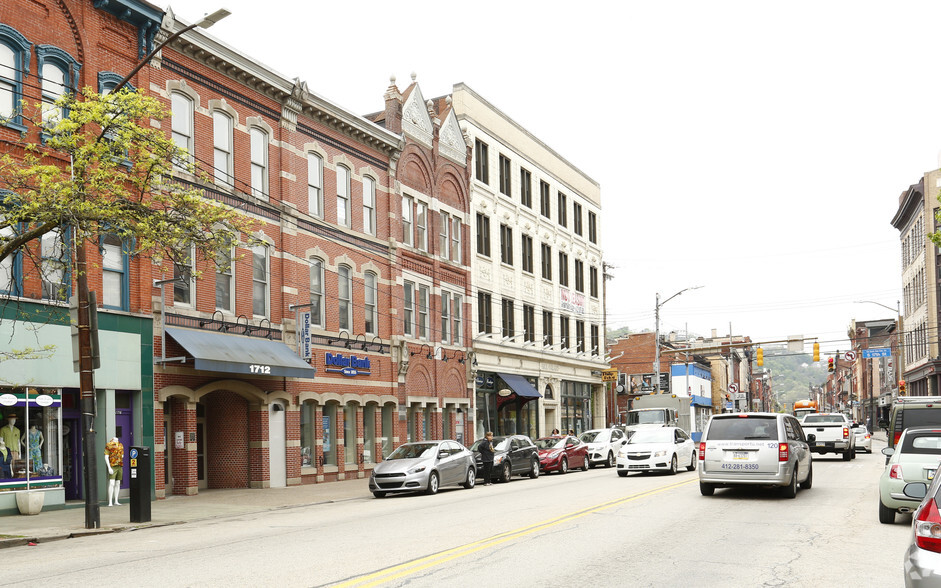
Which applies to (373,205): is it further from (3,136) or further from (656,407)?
(656,407)

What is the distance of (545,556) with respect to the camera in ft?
36.1

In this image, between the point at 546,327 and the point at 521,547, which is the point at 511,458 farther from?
the point at 546,327

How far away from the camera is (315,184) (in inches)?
1192

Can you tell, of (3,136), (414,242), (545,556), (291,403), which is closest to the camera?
(545,556)

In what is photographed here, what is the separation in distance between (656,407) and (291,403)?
21959 mm

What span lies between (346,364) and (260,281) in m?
4.74

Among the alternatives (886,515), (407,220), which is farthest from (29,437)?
(407,220)

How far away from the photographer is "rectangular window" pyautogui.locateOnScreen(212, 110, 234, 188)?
2603cm

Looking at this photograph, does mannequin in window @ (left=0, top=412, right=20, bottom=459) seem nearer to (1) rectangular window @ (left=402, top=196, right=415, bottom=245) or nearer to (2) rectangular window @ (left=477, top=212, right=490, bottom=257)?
(1) rectangular window @ (left=402, top=196, right=415, bottom=245)

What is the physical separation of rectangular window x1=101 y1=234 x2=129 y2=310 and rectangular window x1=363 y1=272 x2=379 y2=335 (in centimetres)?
1106

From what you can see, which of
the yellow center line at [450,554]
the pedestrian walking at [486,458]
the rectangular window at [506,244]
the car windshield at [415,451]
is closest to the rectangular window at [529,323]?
the rectangular window at [506,244]

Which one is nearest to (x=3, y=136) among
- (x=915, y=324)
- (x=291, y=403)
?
(x=291, y=403)

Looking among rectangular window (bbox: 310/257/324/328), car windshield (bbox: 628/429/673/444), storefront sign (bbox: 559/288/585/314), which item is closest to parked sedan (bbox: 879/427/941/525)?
car windshield (bbox: 628/429/673/444)

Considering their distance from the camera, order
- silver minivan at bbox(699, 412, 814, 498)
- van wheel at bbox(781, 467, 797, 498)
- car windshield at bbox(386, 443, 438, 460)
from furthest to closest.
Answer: car windshield at bbox(386, 443, 438, 460) < van wheel at bbox(781, 467, 797, 498) < silver minivan at bbox(699, 412, 814, 498)
